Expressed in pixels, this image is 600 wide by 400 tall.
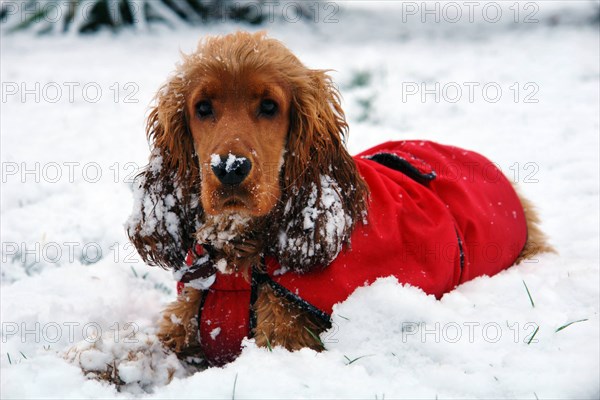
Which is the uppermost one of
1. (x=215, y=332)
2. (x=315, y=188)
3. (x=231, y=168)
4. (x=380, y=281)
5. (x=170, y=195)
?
(x=231, y=168)

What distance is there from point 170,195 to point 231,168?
1.78ft

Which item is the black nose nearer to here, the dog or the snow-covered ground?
the dog

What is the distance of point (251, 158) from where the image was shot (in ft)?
6.61

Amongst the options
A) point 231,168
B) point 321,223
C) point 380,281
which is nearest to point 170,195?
point 231,168

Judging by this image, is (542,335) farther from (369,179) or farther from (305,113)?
(305,113)

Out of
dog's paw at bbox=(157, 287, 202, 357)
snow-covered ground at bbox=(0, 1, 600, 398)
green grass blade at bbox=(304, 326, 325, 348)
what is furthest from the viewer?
dog's paw at bbox=(157, 287, 202, 357)

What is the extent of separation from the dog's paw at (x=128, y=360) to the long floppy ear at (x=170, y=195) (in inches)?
13.8

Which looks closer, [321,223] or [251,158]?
[251,158]

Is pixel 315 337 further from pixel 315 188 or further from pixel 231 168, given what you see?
pixel 231 168

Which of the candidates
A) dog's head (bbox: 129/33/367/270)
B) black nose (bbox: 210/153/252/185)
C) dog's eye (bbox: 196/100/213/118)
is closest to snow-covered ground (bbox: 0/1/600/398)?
dog's head (bbox: 129/33/367/270)

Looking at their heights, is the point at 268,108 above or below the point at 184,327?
above

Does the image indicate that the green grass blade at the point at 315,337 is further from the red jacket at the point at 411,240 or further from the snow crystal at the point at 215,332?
the snow crystal at the point at 215,332

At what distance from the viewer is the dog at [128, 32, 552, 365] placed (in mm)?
2145

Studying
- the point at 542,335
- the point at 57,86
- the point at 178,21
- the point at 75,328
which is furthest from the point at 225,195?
the point at 178,21
